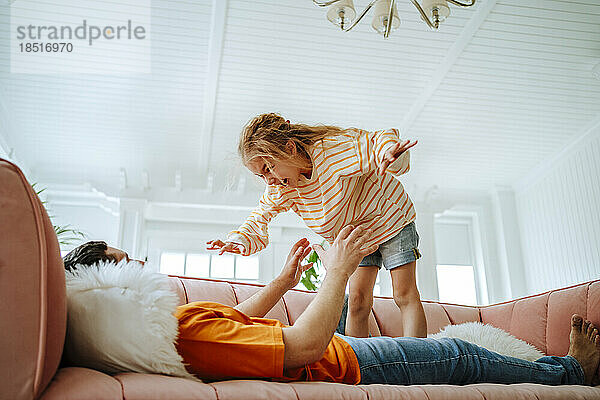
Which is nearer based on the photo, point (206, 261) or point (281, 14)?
point (281, 14)

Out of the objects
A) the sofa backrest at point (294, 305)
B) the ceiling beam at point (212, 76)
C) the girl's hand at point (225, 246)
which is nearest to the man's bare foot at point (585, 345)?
the sofa backrest at point (294, 305)

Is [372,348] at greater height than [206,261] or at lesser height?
lesser

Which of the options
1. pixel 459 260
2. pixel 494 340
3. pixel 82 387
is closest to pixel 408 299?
pixel 494 340

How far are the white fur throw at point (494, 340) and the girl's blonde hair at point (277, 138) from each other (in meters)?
0.80

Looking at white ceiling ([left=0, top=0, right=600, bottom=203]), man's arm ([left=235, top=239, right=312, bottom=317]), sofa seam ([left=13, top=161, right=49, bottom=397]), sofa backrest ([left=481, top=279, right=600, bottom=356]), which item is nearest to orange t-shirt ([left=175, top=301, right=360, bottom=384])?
sofa seam ([left=13, top=161, right=49, bottom=397])

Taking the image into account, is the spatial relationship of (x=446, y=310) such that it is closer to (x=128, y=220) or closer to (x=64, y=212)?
(x=128, y=220)

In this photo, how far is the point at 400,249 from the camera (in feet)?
6.17

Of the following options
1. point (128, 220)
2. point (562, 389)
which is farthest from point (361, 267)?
point (128, 220)

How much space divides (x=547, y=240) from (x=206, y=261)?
3.18m

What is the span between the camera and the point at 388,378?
1.24 meters

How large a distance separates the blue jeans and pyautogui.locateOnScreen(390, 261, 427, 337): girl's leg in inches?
18.4

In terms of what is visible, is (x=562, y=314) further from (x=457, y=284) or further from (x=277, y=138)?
(x=457, y=284)

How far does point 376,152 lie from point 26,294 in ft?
3.49

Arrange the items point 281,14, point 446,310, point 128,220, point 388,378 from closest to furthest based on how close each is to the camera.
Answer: point 388,378
point 446,310
point 281,14
point 128,220
